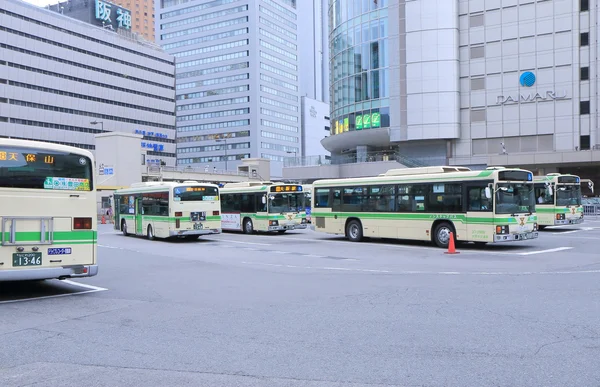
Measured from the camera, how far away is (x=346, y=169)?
59.7 m

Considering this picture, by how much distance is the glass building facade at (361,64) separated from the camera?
59250mm

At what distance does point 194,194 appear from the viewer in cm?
2517

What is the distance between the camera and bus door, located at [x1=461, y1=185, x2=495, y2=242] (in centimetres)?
1869

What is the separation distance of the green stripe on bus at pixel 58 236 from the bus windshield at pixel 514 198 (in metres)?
13.2

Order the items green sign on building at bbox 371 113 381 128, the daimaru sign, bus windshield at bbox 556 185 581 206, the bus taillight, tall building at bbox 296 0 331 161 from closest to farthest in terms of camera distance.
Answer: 1. the bus taillight
2. bus windshield at bbox 556 185 581 206
3. the daimaru sign
4. green sign on building at bbox 371 113 381 128
5. tall building at bbox 296 0 331 161

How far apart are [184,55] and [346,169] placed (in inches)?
3705

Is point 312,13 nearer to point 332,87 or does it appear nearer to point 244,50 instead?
point 244,50

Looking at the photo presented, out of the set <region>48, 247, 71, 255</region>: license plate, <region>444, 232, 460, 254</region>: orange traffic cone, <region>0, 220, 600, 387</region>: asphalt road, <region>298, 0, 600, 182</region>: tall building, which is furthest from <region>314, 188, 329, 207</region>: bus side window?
<region>298, 0, 600, 182</region>: tall building

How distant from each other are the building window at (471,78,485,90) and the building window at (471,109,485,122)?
2362 millimetres

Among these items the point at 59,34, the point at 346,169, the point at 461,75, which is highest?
the point at 59,34

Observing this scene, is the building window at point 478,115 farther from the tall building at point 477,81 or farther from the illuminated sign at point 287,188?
the illuminated sign at point 287,188

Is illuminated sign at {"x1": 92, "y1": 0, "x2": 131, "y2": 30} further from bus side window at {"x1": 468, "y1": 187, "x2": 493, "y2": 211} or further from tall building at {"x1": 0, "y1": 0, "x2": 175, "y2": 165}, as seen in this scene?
bus side window at {"x1": 468, "y1": 187, "x2": 493, "y2": 211}

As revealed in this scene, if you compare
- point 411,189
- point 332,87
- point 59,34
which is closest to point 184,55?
point 59,34

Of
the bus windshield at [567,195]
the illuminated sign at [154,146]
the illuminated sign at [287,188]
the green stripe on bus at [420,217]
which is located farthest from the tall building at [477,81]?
the illuminated sign at [154,146]
